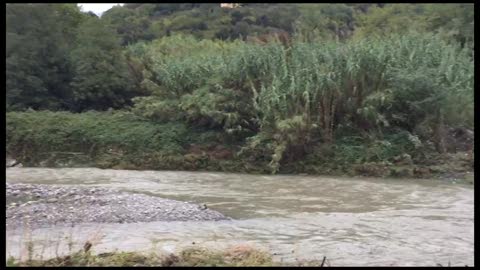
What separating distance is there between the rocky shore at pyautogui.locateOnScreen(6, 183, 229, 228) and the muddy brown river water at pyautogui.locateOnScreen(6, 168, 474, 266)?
0.45m

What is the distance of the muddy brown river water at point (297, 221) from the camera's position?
10.5 m

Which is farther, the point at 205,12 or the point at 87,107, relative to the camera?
the point at 205,12

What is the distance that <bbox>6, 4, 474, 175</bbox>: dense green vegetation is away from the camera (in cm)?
2234

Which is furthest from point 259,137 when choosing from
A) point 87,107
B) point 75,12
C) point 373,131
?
point 75,12

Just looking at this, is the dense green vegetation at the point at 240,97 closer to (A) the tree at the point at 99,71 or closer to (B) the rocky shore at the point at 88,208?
(A) the tree at the point at 99,71

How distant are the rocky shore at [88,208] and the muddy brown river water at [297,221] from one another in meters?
0.45

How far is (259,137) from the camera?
22859mm

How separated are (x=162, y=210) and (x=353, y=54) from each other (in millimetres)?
11539

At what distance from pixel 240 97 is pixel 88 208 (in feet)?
36.6

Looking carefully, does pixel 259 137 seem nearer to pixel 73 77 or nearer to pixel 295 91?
pixel 295 91

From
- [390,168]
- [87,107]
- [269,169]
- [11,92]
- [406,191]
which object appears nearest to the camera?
[406,191]

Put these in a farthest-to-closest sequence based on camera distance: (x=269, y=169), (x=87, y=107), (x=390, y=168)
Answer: (x=87, y=107)
(x=269, y=169)
(x=390, y=168)

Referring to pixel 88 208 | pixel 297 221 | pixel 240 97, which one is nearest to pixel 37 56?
pixel 240 97

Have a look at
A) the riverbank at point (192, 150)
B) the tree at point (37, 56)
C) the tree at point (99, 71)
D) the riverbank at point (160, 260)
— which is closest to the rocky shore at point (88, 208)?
the riverbank at point (160, 260)
